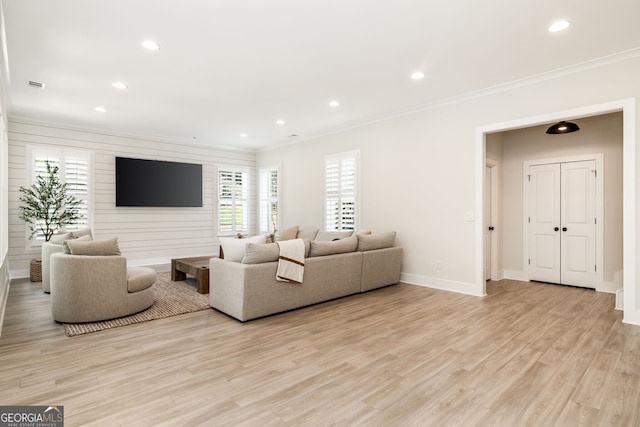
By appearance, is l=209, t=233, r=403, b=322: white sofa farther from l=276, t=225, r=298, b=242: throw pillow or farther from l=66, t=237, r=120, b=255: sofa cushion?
l=276, t=225, r=298, b=242: throw pillow

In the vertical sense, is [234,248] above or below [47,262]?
above

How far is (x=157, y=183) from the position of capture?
7461 mm

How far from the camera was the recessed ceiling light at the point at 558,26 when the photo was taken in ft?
9.95

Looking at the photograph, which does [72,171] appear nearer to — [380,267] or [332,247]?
[332,247]

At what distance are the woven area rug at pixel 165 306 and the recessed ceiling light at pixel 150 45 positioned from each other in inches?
115

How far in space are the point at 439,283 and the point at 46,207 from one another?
A: 6.84 m

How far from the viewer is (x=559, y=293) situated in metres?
4.98

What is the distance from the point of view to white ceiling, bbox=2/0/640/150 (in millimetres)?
2834

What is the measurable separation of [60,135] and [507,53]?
757 cm

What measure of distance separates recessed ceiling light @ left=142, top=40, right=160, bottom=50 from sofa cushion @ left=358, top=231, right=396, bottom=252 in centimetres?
346

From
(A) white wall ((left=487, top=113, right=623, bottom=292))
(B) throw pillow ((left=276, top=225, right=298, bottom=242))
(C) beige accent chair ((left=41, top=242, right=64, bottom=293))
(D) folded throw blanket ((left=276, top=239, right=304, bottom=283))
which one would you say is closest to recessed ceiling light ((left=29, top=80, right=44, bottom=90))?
(C) beige accent chair ((left=41, top=242, right=64, bottom=293))

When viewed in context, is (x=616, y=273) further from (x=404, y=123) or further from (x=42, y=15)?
(x=42, y=15)

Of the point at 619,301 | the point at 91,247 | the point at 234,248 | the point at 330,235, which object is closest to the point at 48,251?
the point at 91,247

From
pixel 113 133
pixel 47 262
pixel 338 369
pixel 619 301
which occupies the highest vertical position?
pixel 113 133
